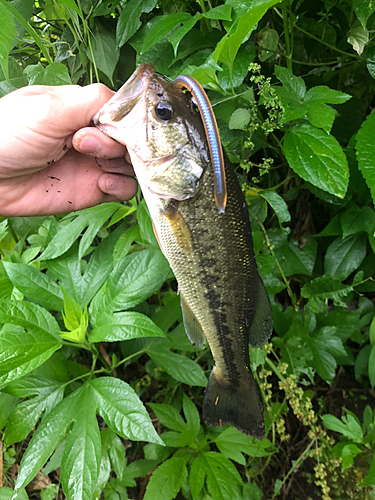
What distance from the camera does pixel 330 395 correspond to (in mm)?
1980

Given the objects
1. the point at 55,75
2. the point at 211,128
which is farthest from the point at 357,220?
the point at 55,75

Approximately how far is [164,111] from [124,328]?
0.60m

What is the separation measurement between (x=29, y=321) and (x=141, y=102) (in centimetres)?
71

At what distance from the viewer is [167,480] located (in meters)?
1.30

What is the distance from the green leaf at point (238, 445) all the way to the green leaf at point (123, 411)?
1.95 feet

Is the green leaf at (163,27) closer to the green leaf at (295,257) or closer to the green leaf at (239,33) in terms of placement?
the green leaf at (239,33)

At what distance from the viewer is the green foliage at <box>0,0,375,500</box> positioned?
1.01 meters

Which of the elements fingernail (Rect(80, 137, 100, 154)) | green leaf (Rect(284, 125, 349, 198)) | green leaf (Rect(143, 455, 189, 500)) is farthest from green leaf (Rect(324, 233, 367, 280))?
fingernail (Rect(80, 137, 100, 154))

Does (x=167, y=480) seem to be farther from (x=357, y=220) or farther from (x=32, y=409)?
(x=357, y=220)

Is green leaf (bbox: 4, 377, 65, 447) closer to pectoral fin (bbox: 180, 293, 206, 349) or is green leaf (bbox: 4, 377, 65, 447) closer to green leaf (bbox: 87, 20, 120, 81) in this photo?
pectoral fin (bbox: 180, 293, 206, 349)

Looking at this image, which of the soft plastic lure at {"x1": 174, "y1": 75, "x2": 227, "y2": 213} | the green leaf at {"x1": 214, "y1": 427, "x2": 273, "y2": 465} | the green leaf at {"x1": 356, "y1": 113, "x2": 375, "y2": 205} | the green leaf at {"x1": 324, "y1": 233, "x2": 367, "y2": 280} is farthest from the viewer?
the green leaf at {"x1": 324, "y1": 233, "x2": 367, "y2": 280}

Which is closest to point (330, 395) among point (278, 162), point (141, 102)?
point (278, 162)

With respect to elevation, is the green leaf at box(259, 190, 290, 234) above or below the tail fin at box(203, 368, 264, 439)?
above

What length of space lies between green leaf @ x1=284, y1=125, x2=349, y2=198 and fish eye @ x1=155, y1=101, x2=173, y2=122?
1.38 ft
